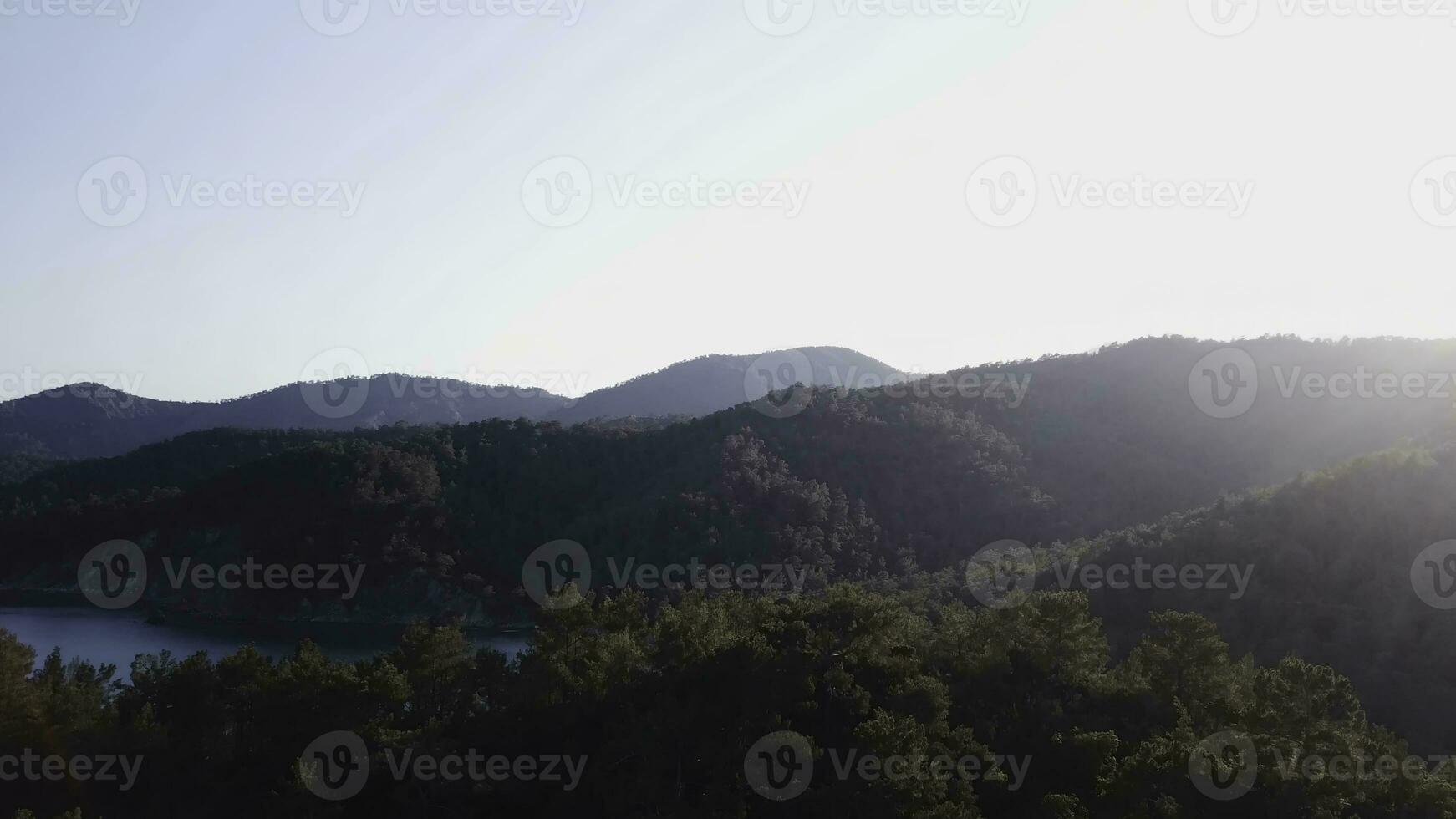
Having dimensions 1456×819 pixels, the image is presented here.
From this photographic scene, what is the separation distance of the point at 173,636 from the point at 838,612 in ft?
215

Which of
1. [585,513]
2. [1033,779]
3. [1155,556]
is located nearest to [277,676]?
[1033,779]

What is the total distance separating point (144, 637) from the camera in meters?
71.1

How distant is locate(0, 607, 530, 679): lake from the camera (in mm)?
64438

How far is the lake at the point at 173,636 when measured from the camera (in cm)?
6444

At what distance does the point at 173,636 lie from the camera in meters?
72.2

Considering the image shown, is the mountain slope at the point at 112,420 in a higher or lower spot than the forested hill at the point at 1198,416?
higher

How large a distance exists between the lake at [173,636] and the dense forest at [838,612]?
4.45m

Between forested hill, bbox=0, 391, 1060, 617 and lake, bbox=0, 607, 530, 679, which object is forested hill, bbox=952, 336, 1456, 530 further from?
lake, bbox=0, 607, 530, 679

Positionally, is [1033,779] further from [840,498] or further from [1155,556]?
[840,498]

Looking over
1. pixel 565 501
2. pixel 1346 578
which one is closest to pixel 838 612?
pixel 1346 578

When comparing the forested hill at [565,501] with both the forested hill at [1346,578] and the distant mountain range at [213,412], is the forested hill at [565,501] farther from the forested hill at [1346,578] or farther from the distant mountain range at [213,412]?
the distant mountain range at [213,412]

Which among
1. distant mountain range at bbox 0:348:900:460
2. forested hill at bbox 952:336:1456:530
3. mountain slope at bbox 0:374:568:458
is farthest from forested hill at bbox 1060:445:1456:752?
mountain slope at bbox 0:374:568:458

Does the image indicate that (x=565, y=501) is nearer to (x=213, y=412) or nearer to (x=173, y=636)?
(x=173, y=636)

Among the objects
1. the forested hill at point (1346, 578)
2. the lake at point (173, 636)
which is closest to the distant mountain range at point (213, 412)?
the lake at point (173, 636)
